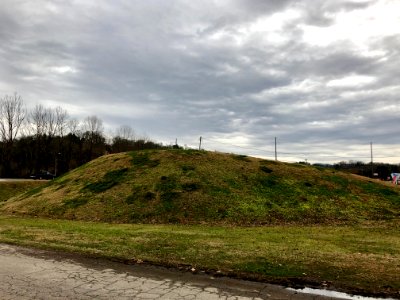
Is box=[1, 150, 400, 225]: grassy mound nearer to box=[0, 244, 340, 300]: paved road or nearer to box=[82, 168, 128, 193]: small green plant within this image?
box=[82, 168, 128, 193]: small green plant

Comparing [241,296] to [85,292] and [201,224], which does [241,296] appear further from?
[201,224]

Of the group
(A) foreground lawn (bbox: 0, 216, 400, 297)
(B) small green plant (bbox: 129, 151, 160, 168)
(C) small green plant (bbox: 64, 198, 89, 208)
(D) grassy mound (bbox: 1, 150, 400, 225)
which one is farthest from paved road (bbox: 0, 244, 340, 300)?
(B) small green plant (bbox: 129, 151, 160, 168)

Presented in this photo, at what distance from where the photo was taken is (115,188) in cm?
2247

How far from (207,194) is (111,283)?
13.6 meters

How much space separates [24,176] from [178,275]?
8206 cm

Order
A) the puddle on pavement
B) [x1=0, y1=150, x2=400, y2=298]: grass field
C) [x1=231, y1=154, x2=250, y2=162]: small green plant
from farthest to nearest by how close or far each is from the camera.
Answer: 1. [x1=231, y1=154, x2=250, y2=162]: small green plant
2. [x1=0, y1=150, x2=400, y2=298]: grass field
3. the puddle on pavement

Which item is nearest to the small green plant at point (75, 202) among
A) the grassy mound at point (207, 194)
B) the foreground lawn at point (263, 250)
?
the grassy mound at point (207, 194)

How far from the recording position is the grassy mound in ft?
59.6

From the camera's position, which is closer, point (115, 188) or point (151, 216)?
point (151, 216)

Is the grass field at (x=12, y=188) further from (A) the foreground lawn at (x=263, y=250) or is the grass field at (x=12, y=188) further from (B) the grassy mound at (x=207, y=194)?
(A) the foreground lawn at (x=263, y=250)

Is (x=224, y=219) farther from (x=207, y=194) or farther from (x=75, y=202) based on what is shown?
(x=75, y=202)

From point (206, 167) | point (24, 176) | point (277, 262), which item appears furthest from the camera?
point (24, 176)

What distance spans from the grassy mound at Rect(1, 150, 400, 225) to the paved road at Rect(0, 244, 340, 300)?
30.7ft

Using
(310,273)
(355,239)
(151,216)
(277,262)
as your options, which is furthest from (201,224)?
(310,273)
